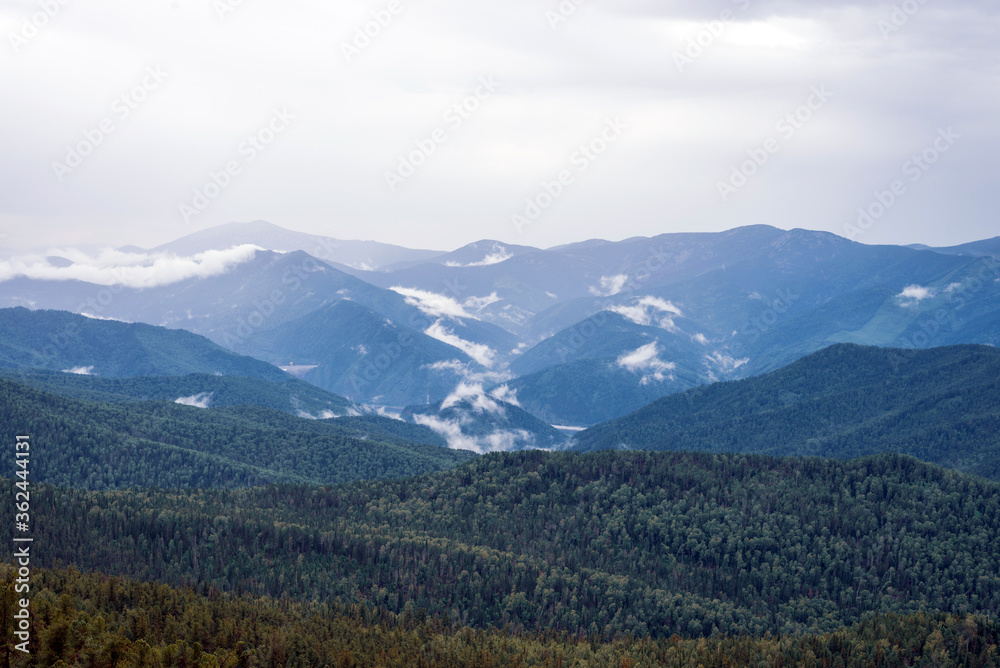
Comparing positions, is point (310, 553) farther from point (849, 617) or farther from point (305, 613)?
point (849, 617)

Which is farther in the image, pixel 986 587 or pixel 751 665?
pixel 986 587

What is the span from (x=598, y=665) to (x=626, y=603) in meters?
50.7

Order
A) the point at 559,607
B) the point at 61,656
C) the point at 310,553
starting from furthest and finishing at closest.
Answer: the point at 310,553 < the point at 559,607 < the point at 61,656

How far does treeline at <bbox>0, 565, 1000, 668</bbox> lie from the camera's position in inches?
4552

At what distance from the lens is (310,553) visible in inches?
7638

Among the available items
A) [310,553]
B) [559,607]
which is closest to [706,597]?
[559,607]

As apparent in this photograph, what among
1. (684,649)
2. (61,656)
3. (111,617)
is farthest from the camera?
(684,649)

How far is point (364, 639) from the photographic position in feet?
465

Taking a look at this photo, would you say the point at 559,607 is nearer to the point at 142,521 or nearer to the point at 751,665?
the point at 751,665

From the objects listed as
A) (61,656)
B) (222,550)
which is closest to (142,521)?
(222,550)

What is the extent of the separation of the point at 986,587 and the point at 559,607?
102 m

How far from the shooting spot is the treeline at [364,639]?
116m

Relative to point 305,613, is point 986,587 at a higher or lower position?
higher

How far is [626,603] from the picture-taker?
187375 mm
